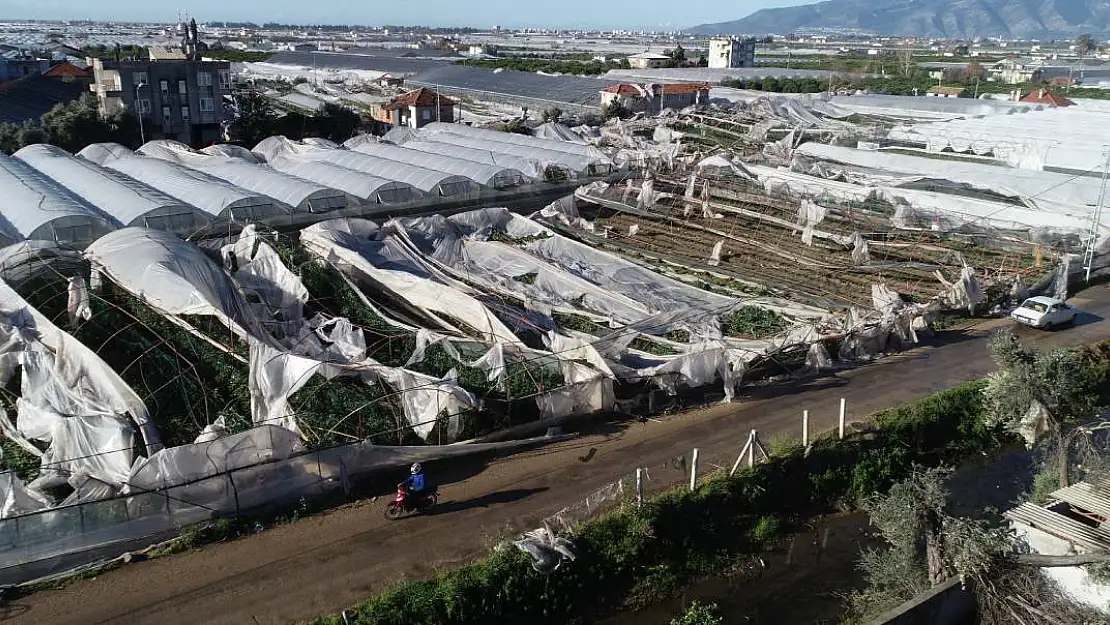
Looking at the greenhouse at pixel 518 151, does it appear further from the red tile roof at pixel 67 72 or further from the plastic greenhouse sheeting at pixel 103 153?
the red tile roof at pixel 67 72

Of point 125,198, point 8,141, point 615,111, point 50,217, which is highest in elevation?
point 615,111

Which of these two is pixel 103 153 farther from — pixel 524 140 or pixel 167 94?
pixel 524 140

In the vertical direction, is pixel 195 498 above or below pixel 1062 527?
Result: below

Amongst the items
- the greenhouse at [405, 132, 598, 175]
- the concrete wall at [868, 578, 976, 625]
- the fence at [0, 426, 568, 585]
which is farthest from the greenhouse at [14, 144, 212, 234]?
the concrete wall at [868, 578, 976, 625]

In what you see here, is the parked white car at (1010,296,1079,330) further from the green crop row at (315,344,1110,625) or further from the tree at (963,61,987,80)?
the tree at (963,61,987,80)

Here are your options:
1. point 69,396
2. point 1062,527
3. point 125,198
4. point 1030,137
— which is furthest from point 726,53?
point 1062,527

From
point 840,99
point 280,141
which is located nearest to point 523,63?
point 840,99

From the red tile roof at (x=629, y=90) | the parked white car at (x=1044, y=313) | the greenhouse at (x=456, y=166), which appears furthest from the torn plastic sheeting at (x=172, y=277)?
the red tile roof at (x=629, y=90)
